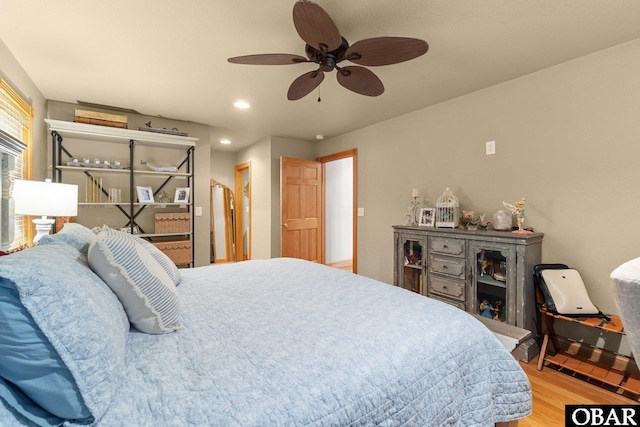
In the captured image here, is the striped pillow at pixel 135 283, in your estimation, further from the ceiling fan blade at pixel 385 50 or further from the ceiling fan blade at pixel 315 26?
the ceiling fan blade at pixel 385 50

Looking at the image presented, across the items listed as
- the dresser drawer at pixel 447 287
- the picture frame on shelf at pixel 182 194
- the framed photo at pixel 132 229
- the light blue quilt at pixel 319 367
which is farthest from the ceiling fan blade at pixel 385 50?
the framed photo at pixel 132 229

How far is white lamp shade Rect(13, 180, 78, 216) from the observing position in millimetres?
1938

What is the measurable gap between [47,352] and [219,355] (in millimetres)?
436

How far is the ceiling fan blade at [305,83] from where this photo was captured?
2.08 meters

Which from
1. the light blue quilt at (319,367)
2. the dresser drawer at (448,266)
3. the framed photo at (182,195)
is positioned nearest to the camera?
the light blue quilt at (319,367)

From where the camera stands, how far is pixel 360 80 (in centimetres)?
214

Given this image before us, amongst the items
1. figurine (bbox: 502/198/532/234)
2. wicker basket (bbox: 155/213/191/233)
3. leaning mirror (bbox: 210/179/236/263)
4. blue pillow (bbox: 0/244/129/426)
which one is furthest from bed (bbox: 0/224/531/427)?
leaning mirror (bbox: 210/179/236/263)

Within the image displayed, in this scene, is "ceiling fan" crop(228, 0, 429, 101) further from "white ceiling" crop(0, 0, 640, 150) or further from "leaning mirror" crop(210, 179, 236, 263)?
"leaning mirror" crop(210, 179, 236, 263)

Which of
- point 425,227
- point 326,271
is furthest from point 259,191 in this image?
point 326,271

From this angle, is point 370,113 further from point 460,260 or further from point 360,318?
point 360,318

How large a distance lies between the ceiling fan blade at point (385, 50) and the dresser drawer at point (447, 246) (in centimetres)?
178

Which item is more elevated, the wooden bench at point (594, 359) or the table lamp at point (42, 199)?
the table lamp at point (42, 199)

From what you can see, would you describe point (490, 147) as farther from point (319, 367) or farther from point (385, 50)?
point (319, 367)

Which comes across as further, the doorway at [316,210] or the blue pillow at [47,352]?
the doorway at [316,210]
